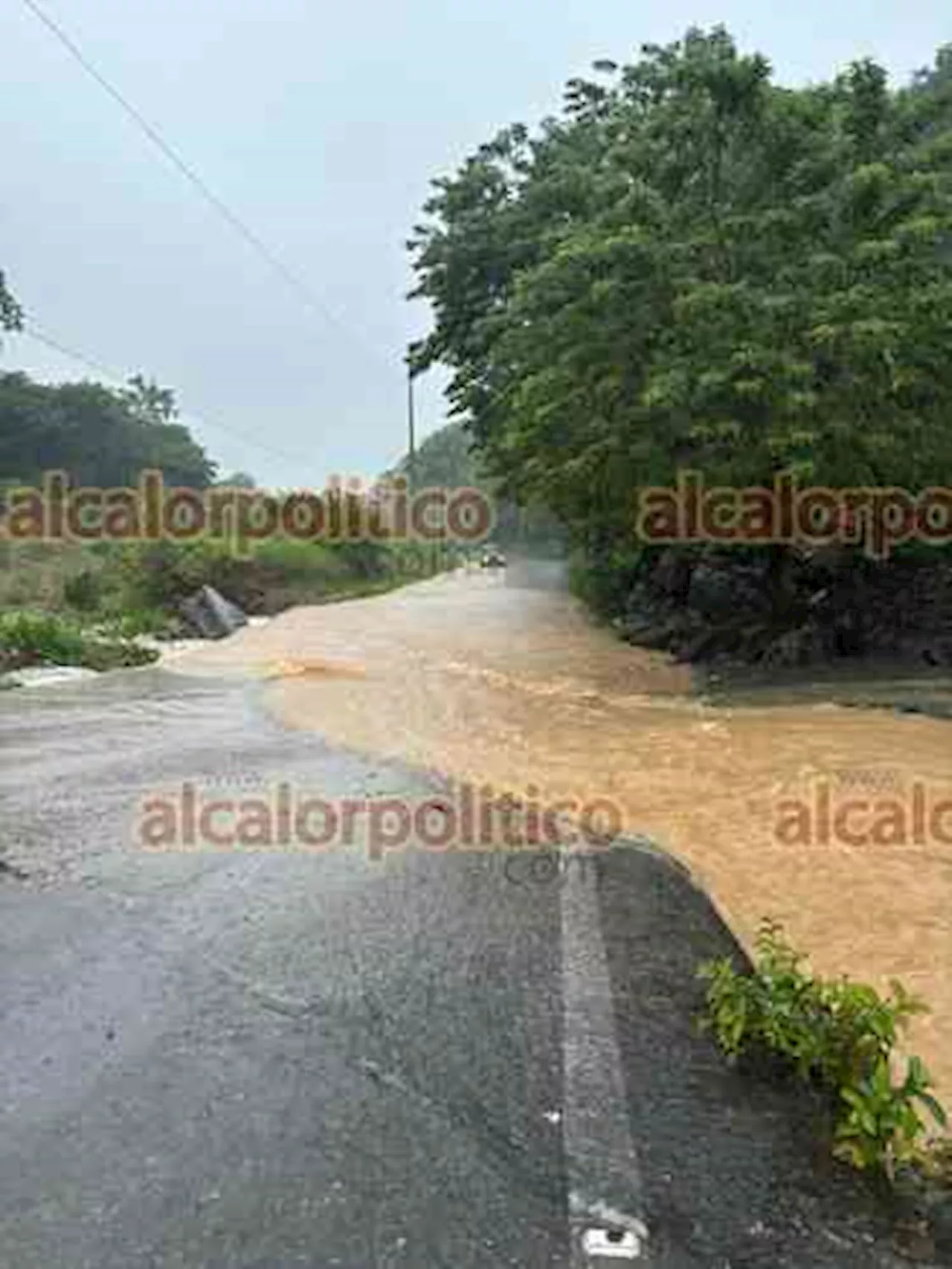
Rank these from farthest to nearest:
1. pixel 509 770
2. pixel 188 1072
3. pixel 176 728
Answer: pixel 176 728
pixel 509 770
pixel 188 1072

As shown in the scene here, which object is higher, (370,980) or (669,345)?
(669,345)

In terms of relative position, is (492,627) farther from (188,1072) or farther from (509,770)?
(188,1072)

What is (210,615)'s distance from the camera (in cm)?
2169

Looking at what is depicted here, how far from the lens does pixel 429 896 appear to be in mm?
5082

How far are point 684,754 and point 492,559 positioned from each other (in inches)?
2012

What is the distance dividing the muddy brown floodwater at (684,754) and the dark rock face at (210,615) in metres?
1.54

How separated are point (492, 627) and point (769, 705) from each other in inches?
460

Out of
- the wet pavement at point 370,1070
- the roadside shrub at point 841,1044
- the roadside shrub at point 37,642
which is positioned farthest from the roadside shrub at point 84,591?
the roadside shrub at point 841,1044

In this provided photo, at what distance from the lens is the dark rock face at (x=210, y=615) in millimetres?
21203

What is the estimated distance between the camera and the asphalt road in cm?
259

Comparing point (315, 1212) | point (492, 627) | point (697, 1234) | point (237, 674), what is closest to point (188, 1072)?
point (315, 1212)

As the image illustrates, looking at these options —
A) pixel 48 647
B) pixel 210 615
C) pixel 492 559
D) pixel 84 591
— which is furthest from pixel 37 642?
pixel 492 559

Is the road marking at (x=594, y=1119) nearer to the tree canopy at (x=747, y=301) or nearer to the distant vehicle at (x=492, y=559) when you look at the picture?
the tree canopy at (x=747, y=301)

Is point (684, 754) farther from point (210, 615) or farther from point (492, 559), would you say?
point (492, 559)
